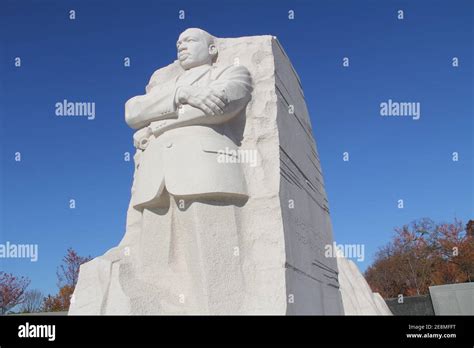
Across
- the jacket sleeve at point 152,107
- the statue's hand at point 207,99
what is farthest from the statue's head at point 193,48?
the statue's hand at point 207,99

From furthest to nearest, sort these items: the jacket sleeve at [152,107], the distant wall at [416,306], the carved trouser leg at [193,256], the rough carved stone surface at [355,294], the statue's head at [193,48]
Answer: the distant wall at [416,306]
the rough carved stone surface at [355,294]
the statue's head at [193,48]
the jacket sleeve at [152,107]
the carved trouser leg at [193,256]

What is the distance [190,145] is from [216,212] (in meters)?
0.67

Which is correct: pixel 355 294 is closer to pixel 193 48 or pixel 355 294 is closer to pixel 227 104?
pixel 227 104

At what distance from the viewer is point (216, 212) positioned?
14.5 ft

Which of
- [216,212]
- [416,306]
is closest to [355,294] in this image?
[416,306]

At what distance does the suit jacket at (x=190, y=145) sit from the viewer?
4.38 m

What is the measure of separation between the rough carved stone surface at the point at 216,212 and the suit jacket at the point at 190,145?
10mm

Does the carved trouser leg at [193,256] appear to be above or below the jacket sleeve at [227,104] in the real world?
below

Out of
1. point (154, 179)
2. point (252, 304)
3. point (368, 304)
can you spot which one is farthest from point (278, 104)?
point (368, 304)
